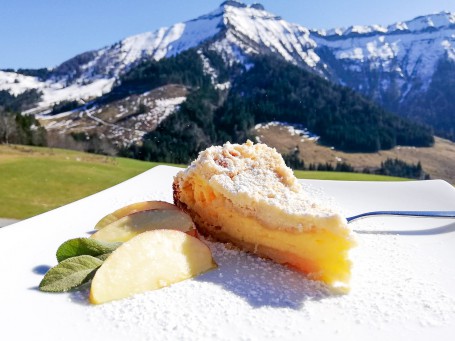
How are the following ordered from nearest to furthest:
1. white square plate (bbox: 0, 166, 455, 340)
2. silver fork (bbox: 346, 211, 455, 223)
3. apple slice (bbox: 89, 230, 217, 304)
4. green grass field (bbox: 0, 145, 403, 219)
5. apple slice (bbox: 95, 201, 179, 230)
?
1. white square plate (bbox: 0, 166, 455, 340)
2. apple slice (bbox: 89, 230, 217, 304)
3. apple slice (bbox: 95, 201, 179, 230)
4. silver fork (bbox: 346, 211, 455, 223)
5. green grass field (bbox: 0, 145, 403, 219)

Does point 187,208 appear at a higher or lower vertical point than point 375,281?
higher

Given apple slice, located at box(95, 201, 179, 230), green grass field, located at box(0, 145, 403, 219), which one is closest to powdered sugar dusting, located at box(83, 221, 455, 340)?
apple slice, located at box(95, 201, 179, 230)

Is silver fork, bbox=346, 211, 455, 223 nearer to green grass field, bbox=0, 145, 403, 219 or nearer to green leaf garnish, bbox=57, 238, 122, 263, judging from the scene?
green leaf garnish, bbox=57, 238, 122, 263

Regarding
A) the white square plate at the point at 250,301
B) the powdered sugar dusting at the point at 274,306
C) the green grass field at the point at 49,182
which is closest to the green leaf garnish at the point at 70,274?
the white square plate at the point at 250,301

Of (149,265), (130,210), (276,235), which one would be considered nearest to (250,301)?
(149,265)

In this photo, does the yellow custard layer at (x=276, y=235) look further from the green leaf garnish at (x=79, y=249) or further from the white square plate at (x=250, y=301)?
the green leaf garnish at (x=79, y=249)

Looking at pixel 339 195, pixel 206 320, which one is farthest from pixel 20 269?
pixel 339 195

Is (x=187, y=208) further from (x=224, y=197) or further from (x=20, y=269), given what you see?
(x=20, y=269)
